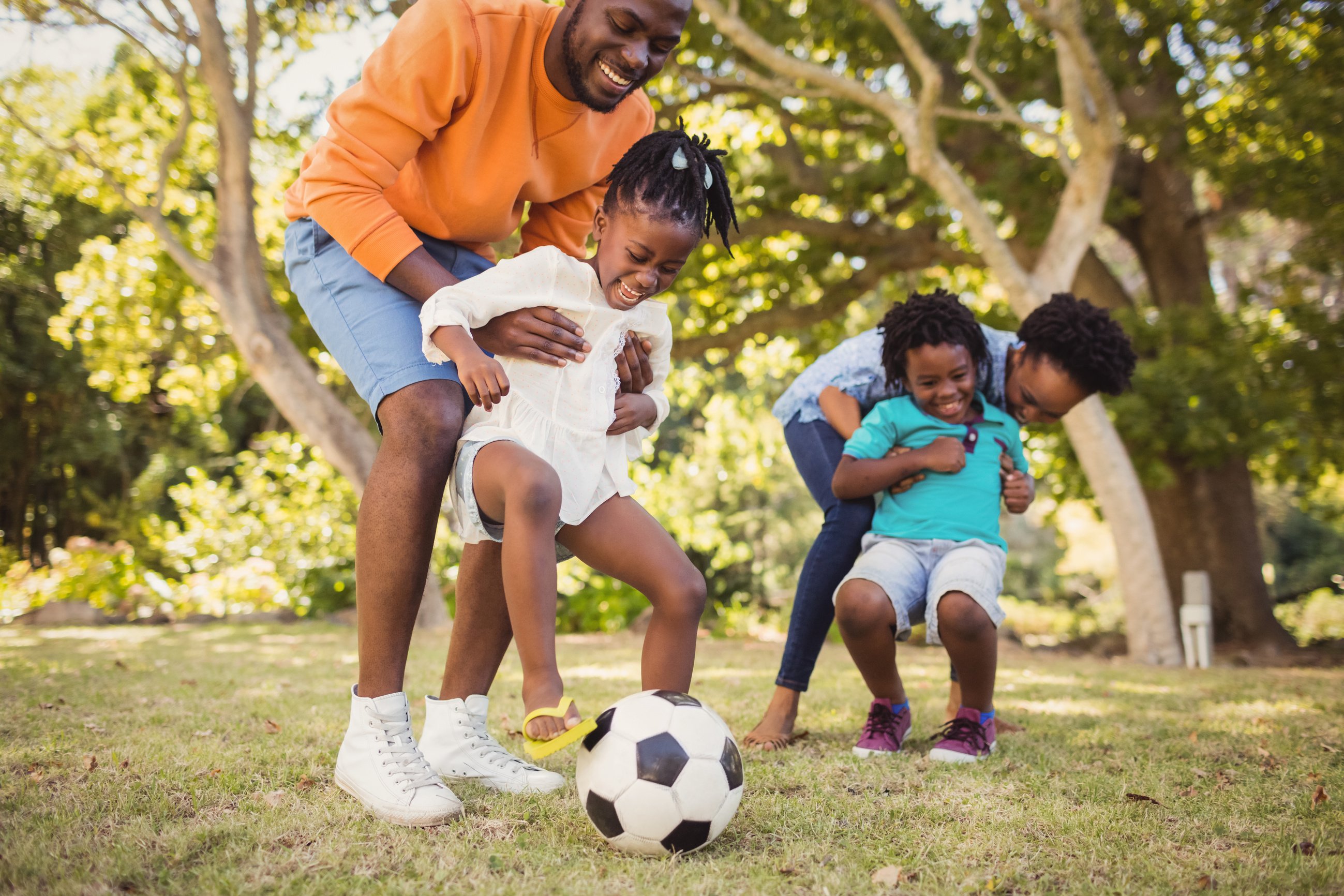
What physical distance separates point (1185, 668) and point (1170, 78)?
6430 millimetres

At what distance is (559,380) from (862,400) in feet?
5.41

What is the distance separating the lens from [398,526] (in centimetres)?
221

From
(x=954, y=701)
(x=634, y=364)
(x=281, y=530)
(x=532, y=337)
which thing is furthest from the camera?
(x=281, y=530)

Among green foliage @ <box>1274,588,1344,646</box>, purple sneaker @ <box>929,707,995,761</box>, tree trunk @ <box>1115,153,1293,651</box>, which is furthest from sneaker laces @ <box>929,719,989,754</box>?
green foliage @ <box>1274,588,1344,646</box>

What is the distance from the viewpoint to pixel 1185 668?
6.83 metres

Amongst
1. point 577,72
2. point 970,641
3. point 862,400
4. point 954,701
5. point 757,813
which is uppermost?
point 577,72

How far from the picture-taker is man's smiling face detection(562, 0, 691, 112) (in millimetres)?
2408

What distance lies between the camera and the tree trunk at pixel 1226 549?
9336 millimetres

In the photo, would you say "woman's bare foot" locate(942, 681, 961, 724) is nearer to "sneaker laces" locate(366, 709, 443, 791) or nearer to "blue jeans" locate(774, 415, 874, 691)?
"blue jeans" locate(774, 415, 874, 691)

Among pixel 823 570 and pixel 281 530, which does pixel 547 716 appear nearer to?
pixel 823 570

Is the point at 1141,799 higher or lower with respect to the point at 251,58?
lower

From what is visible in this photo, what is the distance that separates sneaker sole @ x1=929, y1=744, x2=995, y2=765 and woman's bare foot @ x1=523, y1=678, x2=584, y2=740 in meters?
1.43

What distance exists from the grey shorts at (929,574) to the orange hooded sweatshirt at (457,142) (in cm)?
153

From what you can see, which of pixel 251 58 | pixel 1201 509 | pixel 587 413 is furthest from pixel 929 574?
pixel 251 58
